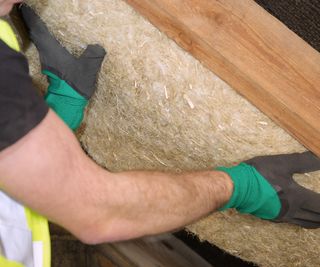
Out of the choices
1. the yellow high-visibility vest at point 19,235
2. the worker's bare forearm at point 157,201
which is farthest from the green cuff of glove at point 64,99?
the worker's bare forearm at point 157,201

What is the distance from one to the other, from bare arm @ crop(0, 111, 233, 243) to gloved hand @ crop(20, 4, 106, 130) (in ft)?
1.73

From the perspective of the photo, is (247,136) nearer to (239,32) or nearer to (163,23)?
(239,32)

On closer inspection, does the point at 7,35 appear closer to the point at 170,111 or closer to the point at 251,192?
the point at 170,111

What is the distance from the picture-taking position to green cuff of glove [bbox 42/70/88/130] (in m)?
1.40

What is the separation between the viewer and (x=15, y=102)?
69cm

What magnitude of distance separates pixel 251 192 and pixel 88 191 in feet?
1.84

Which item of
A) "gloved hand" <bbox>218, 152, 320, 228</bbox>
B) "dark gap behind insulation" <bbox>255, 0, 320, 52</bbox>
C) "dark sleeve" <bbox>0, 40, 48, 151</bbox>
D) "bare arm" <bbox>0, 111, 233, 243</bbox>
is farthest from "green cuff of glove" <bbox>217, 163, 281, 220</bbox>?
"dark sleeve" <bbox>0, 40, 48, 151</bbox>

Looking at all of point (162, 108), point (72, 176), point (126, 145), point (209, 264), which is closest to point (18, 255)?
point (72, 176)

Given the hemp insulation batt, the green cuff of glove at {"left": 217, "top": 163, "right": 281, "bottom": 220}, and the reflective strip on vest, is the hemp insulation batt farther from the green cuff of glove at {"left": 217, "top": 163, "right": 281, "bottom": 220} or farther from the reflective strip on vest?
the reflective strip on vest

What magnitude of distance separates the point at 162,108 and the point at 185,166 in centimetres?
24

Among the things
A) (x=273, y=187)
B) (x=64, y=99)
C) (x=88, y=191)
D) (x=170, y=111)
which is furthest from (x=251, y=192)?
(x=64, y=99)

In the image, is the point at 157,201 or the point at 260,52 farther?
the point at 260,52

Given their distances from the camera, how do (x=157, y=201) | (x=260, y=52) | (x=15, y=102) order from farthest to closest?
(x=260, y=52)
(x=157, y=201)
(x=15, y=102)

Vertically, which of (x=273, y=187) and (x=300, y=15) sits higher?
(x=300, y=15)
